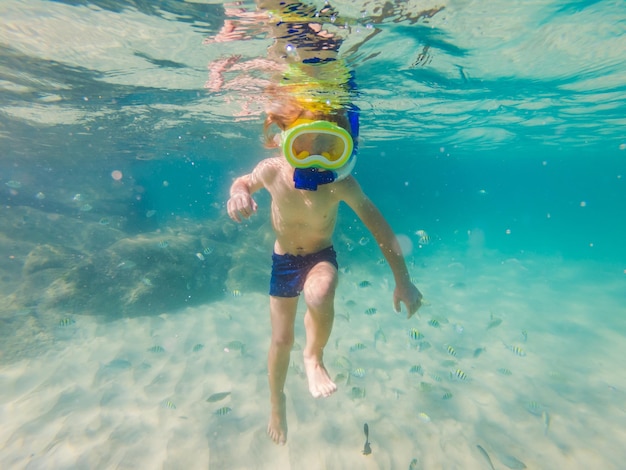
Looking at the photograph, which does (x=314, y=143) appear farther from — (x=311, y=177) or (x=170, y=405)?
(x=170, y=405)

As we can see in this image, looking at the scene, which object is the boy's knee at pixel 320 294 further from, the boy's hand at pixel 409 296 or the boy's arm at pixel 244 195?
the boy's arm at pixel 244 195

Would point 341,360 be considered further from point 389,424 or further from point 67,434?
point 67,434

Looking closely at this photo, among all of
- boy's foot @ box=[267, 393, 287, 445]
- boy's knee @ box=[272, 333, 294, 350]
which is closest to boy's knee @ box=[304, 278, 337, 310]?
boy's knee @ box=[272, 333, 294, 350]

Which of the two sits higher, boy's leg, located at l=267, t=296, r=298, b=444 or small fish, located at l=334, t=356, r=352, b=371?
boy's leg, located at l=267, t=296, r=298, b=444

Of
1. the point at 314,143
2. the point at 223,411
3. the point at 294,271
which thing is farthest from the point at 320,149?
the point at 223,411

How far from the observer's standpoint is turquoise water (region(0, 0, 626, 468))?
23.2ft

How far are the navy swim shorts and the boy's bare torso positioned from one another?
0.10m

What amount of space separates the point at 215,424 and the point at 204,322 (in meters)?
6.71

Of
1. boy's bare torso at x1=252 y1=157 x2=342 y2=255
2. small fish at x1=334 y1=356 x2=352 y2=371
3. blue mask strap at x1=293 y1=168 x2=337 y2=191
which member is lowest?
small fish at x1=334 y1=356 x2=352 y2=371

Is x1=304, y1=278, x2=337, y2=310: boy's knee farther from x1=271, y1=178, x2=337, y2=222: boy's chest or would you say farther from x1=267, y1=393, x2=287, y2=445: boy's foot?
x1=267, y1=393, x2=287, y2=445: boy's foot

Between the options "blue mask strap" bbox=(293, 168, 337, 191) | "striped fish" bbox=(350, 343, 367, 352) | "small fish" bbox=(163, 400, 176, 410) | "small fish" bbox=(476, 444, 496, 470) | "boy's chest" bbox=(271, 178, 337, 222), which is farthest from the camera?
"striped fish" bbox=(350, 343, 367, 352)

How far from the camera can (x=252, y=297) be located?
16.2 m

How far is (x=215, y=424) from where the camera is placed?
23.8ft

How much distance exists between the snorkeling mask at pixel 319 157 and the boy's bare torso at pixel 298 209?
69 centimetres
